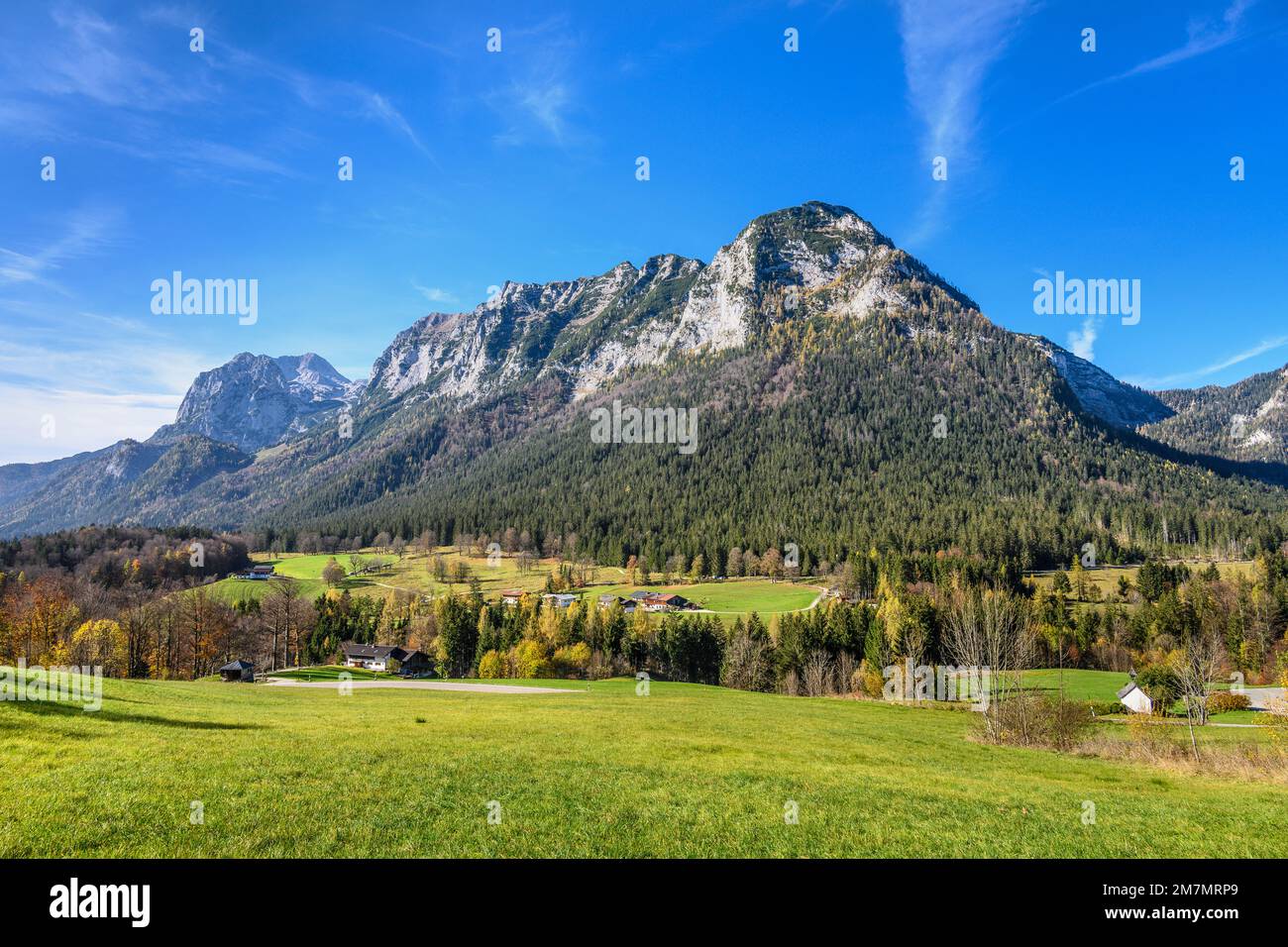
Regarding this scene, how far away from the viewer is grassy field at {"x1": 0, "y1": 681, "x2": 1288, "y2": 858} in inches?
462

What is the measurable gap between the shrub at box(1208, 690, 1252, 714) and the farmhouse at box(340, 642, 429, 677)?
358ft

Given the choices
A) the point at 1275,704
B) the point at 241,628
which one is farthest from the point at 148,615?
the point at 1275,704

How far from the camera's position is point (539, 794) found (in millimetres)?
15898

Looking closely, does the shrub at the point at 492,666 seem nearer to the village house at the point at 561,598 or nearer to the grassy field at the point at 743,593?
the village house at the point at 561,598

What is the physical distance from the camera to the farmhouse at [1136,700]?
63156 millimetres

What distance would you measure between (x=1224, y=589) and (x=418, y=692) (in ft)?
483

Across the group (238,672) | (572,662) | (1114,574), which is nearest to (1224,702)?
(572,662)

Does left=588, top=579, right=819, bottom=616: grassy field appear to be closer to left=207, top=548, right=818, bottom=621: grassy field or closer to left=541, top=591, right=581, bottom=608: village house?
left=207, top=548, right=818, bottom=621: grassy field

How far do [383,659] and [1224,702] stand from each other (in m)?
115

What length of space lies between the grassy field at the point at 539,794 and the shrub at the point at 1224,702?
54.9 metres
